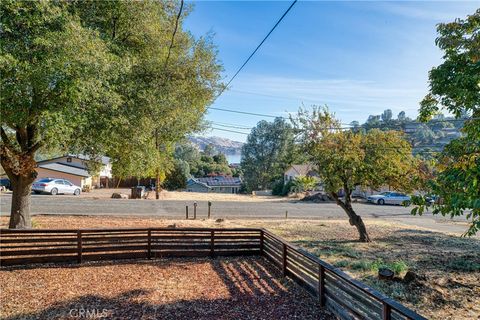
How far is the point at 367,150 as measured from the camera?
12859 millimetres

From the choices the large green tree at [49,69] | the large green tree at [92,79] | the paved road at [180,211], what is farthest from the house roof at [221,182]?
the large green tree at [49,69]

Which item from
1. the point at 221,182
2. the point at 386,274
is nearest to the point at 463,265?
the point at 386,274

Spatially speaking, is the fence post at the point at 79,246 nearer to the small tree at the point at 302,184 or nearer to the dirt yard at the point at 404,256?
the dirt yard at the point at 404,256

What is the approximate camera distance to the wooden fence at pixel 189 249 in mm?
5168

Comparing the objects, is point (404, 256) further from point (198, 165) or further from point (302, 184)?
point (198, 165)

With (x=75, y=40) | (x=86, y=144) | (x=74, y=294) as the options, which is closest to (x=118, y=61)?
(x=75, y=40)

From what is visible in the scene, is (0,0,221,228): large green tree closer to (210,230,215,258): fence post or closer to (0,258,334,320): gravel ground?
(0,258,334,320): gravel ground

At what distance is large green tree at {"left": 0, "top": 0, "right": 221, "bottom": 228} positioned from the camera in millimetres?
6781

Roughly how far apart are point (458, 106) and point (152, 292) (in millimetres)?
7850

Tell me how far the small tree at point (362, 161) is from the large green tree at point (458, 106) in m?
4.44

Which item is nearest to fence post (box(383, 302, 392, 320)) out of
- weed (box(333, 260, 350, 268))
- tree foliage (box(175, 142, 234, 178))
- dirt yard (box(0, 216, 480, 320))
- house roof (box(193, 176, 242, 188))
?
dirt yard (box(0, 216, 480, 320))

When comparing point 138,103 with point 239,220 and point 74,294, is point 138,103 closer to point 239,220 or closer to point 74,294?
point 74,294

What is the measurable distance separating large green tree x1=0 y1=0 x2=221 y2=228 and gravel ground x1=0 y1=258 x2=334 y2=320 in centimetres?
311

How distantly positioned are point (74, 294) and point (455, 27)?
9.99 meters
